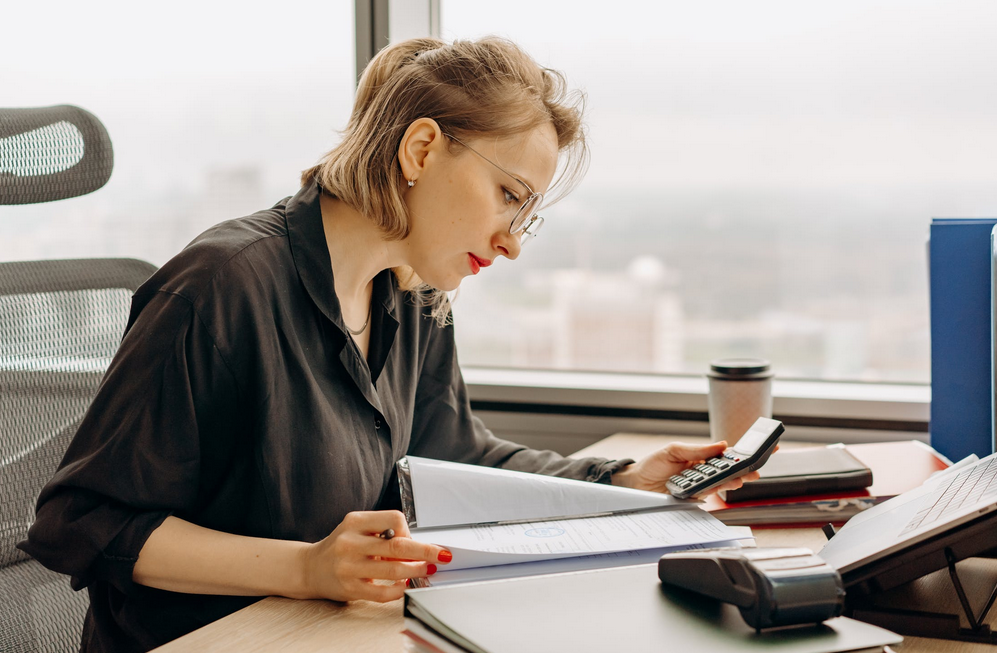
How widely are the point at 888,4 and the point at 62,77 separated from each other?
5.74 ft

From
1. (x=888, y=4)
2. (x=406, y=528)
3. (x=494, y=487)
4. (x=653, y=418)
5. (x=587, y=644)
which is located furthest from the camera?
(x=653, y=418)

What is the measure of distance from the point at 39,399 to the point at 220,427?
1.06 ft

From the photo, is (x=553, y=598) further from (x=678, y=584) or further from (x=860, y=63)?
(x=860, y=63)

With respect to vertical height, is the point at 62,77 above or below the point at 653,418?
above

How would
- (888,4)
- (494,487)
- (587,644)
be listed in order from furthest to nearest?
(888,4) → (494,487) → (587,644)

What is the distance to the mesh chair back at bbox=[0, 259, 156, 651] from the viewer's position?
3.45 ft

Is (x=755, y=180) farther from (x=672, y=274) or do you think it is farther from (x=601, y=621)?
(x=601, y=621)

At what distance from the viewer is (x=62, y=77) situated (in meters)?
1.85

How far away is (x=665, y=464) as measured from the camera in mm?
1145

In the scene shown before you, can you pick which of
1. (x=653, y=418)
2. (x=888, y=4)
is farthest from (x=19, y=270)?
(x=888, y=4)

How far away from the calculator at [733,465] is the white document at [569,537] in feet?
0.21

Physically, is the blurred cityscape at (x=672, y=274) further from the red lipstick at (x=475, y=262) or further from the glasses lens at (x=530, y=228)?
the red lipstick at (x=475, y=262)

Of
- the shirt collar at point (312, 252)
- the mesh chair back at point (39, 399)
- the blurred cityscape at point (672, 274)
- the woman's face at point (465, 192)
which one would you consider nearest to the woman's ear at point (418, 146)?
the woman's face at point (465, 192)

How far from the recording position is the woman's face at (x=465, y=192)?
1.10m
